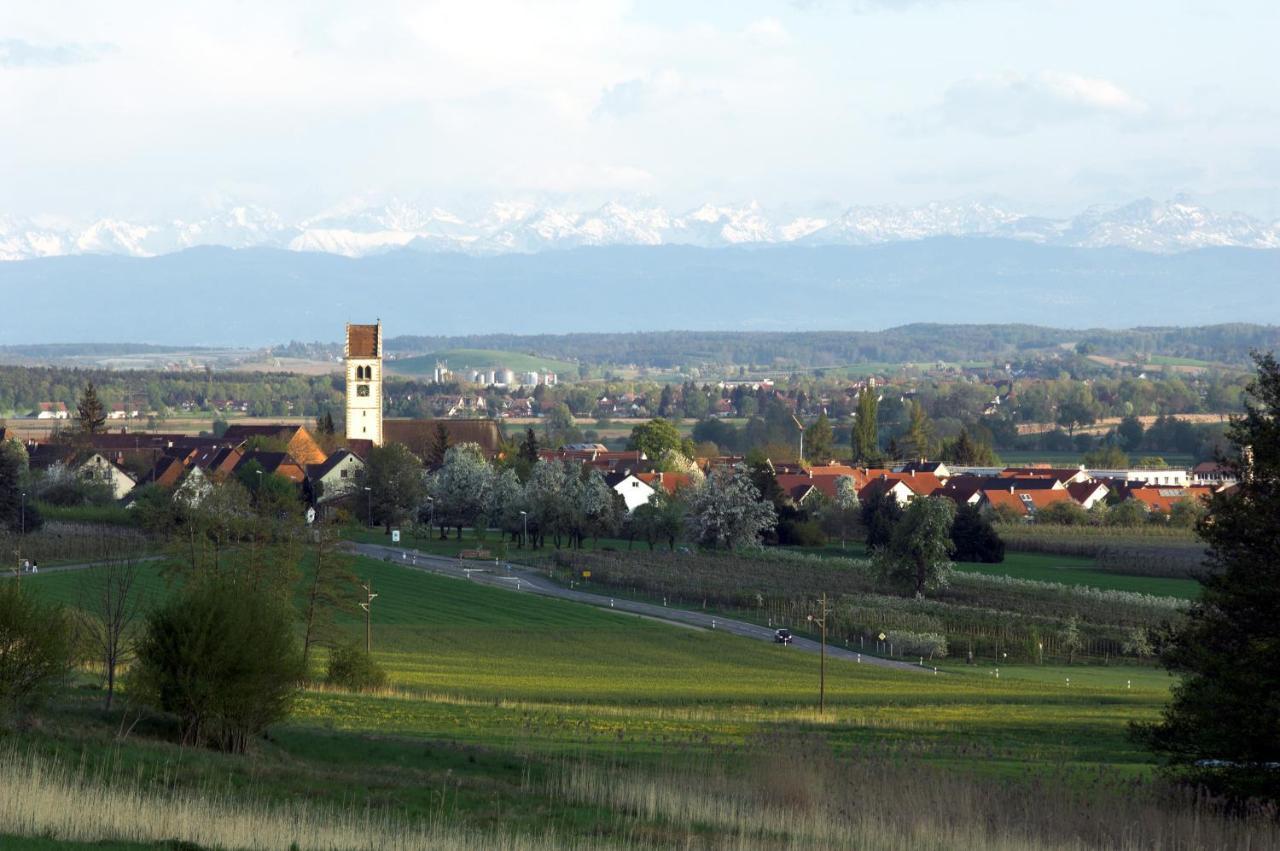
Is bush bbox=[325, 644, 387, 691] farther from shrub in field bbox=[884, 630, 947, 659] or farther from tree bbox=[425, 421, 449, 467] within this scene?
tree bbox=[425, 421, 449, 467]

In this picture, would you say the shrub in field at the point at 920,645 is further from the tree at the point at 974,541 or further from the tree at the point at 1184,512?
the tree at the point at 1184,512

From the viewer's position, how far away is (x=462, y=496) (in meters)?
85.1

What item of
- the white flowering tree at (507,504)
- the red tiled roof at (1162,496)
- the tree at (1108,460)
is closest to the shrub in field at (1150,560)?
the red tiled roof at (1162,496)

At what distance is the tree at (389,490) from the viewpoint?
86.9m

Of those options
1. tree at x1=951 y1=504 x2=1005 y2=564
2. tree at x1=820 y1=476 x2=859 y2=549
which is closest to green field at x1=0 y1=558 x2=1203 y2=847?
tree at x1=951 y1=504 x2=1005 y2=564

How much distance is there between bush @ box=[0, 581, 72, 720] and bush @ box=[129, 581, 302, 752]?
1322 millimetres

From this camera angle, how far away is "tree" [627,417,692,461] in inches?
4449

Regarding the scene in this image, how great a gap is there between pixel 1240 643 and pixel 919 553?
4168cm

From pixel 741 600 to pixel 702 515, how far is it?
18.7 metres

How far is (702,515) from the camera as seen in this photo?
7919cm

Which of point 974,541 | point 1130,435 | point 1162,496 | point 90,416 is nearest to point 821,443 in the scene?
point 1162,496

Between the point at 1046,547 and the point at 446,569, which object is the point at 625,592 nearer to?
the point at 446,569

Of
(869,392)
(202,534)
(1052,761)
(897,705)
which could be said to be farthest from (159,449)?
(1052,761)

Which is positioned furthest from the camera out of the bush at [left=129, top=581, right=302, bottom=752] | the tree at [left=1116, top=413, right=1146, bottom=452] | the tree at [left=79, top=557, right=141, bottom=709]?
the tree at [left=1116, top=413, right=1146, bottom=452]
